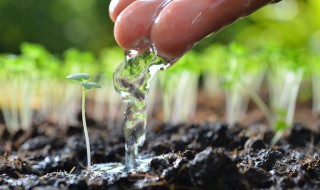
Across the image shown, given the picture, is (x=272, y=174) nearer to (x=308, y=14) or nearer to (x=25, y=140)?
(x=25, y=140)

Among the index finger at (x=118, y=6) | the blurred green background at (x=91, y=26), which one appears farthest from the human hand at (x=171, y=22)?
the blurred green background at (x=91, y=26)

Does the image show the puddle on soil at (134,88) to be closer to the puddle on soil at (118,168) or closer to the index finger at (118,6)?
the puddle on soil at (118,168)

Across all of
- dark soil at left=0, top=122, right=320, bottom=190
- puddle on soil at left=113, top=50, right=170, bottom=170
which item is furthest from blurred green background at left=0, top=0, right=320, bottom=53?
puddle on soil at left=113, top=50, right=170, bottom=170

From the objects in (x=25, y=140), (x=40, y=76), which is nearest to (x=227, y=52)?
(x=40, y=76)

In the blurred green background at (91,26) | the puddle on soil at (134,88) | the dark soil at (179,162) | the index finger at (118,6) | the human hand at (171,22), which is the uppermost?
the blurred green background at (91,26)

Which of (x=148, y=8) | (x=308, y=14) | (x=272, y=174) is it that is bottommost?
(x=272, y=174)

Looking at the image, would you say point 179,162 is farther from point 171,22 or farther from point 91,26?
point 91,26
